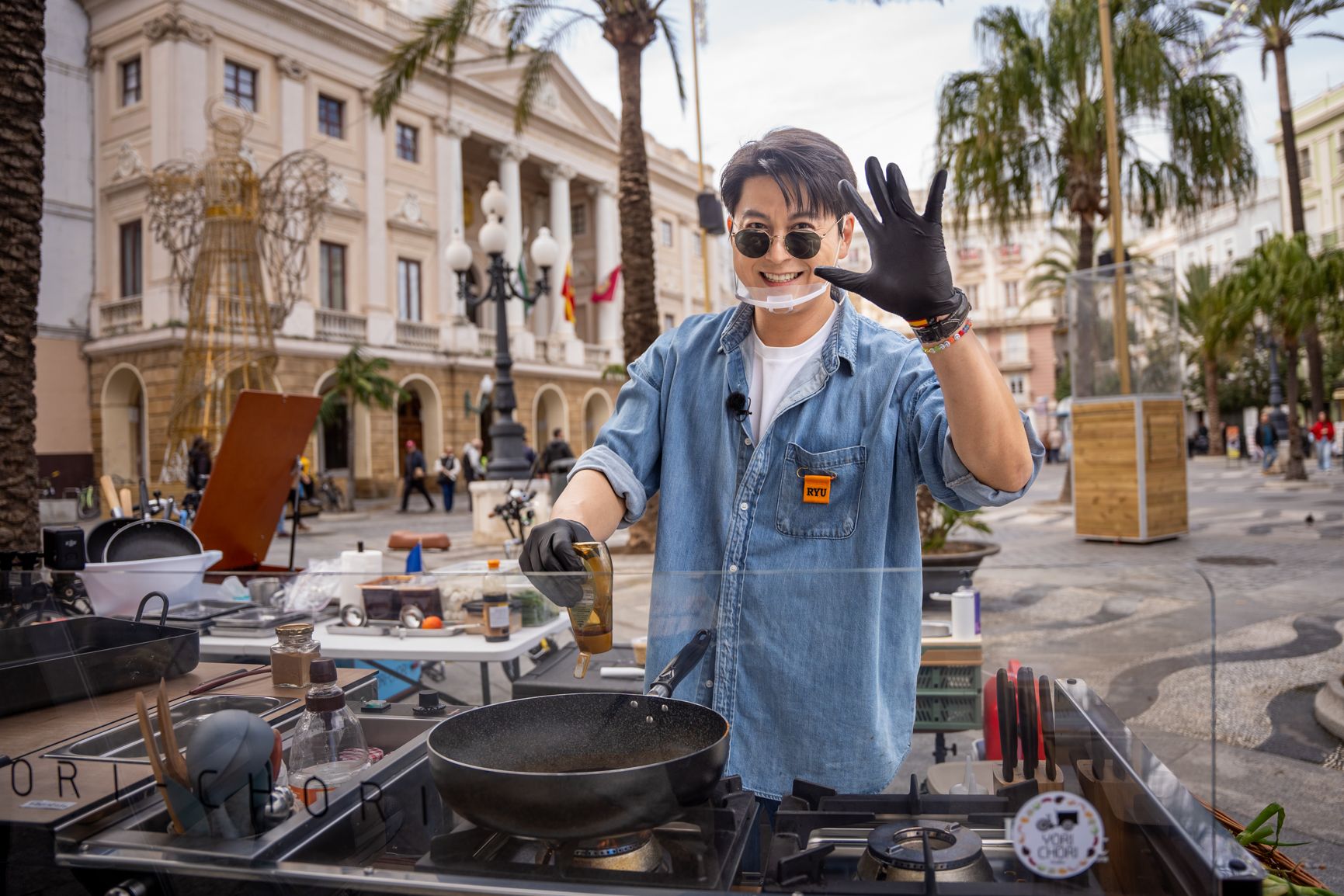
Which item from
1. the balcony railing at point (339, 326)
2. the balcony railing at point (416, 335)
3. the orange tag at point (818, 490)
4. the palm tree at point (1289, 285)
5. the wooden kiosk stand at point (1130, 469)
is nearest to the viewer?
the orange tag at point (818, 490)

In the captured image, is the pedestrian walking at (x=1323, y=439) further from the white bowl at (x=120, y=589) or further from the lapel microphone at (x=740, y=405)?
the white bowl at (x=120, y=589)

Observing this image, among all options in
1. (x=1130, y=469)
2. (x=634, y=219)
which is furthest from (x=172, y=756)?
(x=1130, y=469)

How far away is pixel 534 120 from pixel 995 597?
104ft

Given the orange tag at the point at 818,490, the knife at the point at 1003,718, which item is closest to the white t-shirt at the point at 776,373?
the orange tag at the point at 818,490

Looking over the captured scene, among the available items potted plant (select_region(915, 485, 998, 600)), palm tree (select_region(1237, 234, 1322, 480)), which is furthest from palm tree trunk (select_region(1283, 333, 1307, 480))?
potted plant (select_region(915, 485, 998, 600))

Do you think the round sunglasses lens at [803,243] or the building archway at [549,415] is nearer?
the round sunglasses lens at [803,243]

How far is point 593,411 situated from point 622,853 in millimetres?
34527

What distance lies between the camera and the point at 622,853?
0.93 metres

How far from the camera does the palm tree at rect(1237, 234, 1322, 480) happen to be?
16.1m

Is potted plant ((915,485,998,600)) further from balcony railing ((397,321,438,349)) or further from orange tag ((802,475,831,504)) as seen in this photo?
balcony railing ((397,321,438,349))

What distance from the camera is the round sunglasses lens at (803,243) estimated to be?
1364 millimetres

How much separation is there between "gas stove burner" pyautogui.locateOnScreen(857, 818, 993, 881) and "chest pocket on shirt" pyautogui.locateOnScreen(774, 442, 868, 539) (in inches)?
21.6

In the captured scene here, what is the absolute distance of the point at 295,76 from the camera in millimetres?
23078

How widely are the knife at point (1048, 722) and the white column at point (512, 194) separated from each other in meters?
28.7
